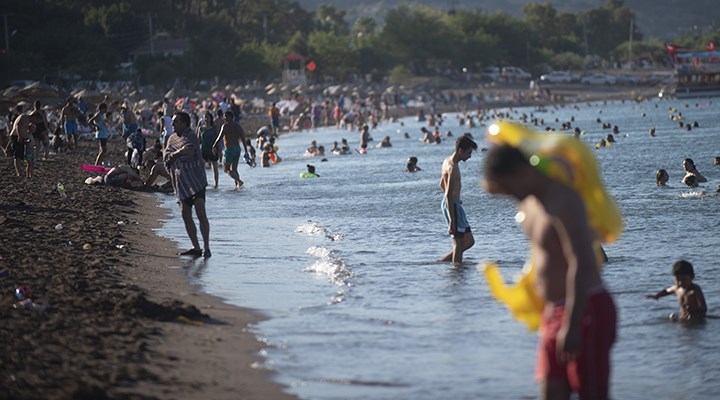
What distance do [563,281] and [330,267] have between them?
811 cm

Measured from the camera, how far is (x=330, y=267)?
523 inches

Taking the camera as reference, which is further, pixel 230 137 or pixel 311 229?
pixel 230 137

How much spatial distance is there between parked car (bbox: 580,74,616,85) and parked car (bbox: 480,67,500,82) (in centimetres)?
968

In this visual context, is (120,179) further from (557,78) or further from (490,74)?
(557,78)

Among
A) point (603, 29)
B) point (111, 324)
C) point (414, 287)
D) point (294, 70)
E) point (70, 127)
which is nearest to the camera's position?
point (111, 324)

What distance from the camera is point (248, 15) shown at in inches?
5187

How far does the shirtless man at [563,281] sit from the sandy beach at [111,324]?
265 centimetres

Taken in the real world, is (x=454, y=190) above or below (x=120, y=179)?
above

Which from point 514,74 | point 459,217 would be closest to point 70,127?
point 459,217

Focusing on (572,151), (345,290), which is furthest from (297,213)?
(572,151)

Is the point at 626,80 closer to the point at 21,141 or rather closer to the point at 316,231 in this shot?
the point at 21,141

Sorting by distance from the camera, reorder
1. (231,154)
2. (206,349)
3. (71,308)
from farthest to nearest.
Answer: (231,154)
(71,308)
(206,349)

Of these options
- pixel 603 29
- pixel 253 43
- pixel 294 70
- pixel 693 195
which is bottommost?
pixel 693 195

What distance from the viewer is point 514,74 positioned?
13162cm
